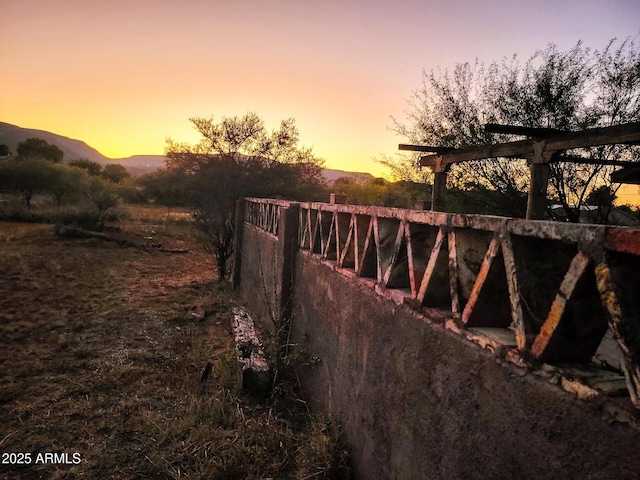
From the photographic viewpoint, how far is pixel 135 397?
489 cm

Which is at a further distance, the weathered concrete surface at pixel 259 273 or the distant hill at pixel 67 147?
the distant hill at pixel 67 147

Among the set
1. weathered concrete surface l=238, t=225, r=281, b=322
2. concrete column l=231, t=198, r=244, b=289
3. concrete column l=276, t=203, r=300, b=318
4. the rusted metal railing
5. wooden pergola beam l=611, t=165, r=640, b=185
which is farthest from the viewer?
concrete column l=231, t=198, r=244, b=289

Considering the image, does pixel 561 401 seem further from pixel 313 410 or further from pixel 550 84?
pixel 550 84

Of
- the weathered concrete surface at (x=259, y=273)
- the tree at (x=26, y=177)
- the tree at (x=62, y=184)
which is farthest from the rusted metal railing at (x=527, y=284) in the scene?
the tree at (x=62, y=184)

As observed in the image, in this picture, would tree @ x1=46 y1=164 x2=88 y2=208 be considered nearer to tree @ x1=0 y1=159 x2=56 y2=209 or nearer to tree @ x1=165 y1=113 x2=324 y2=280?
tree @ x1=0 y1=159 x2=56 y2=209

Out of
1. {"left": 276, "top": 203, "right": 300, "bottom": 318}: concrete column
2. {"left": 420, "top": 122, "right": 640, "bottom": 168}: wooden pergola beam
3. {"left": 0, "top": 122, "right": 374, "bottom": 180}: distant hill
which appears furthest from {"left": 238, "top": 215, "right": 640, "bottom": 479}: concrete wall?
{"left": 0, "top": 122, "right": 374, "bottom": 180}: distant hill

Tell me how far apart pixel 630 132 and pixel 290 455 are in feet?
16.2

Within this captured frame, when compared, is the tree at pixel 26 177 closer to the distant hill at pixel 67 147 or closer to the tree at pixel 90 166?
the tree at pixel 90 166

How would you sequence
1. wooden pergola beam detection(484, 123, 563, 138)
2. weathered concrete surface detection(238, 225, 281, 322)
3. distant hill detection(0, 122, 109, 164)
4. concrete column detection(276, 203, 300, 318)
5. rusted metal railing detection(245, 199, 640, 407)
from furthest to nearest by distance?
1. distant hill detection(0, 122, 109, 164)
2. weathered concrete surface detection(238, 225, 281, 322)
3. concrete column detection(276, 203, 300, 318)
4. wooden pergola beam detection(484, 123, 563, 138)
5. rusted metal railing detection(245, 199, 640, 407)

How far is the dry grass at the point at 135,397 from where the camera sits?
361 cm

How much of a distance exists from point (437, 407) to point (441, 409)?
0.13 feet

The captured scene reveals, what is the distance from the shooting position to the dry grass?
361 cm

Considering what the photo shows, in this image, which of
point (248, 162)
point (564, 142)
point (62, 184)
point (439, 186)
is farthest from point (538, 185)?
point (62, 184)

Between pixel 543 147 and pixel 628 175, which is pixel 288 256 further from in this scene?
pixel 628 175
